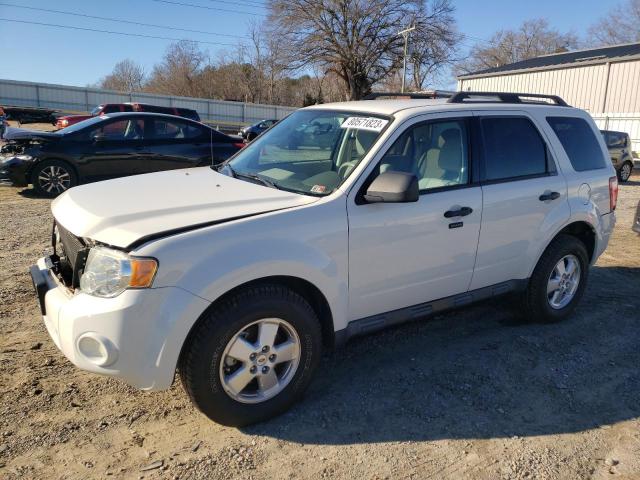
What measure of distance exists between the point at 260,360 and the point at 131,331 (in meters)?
0.77

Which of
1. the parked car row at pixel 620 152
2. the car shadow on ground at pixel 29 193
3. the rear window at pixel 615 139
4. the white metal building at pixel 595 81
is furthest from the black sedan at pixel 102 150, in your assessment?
the white metal building at pixel 595 81

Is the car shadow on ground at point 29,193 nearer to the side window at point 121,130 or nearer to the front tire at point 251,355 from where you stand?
the side window at point 121,130

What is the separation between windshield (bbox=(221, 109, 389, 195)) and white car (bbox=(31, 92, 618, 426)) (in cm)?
2

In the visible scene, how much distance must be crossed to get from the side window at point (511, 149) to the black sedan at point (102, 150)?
5.95 metres

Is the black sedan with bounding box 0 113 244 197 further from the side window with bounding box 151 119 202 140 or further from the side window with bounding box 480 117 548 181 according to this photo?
the side window with bounding box 480 117 548 181

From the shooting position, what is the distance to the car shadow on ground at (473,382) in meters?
3.25

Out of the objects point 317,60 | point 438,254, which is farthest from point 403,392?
point 317,60

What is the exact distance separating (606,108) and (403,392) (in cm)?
3106

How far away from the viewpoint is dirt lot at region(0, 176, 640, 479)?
287 cm

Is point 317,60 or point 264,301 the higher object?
point 317,60

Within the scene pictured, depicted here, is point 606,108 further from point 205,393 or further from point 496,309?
point 205,393

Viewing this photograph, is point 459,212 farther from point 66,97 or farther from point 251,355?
point 66,97

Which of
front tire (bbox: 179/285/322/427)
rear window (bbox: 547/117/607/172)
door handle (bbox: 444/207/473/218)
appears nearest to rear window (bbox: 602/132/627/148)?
rear window (bbox: 547/117/607/172)

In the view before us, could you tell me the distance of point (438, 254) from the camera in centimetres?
378
